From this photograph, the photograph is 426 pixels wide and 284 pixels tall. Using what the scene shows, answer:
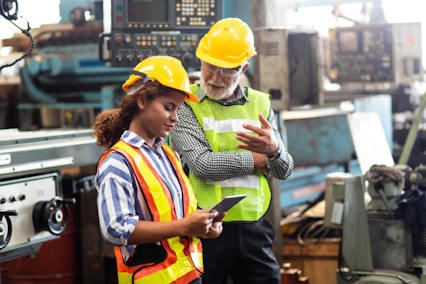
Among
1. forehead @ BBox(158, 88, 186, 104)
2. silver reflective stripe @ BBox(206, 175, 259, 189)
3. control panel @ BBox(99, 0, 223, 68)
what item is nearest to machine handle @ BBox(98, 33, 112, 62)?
control panel @ BBox(99, 0, 223, 68)

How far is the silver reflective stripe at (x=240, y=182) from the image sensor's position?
3178 millimetres

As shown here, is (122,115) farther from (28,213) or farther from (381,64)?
(381,64)

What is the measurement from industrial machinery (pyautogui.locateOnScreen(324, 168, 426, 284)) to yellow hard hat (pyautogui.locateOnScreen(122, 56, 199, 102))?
2074 mm

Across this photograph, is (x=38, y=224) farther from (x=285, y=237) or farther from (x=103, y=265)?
(x=285, y=237)

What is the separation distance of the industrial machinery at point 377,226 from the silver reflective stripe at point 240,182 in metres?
1.36

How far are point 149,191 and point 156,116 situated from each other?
0.23 meters

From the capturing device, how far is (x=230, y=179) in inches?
125

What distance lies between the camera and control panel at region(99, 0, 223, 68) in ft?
13.9

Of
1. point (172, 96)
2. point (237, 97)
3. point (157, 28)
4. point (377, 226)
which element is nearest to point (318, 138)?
point (377, 226)

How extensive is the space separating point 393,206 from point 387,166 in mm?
220

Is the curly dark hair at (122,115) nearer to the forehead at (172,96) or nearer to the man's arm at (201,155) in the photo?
the forehead at (172,96)

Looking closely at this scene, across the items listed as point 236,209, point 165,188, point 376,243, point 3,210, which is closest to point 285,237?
point 376,243

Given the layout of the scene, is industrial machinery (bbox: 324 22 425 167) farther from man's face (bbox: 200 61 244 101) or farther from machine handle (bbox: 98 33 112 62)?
man's face (bbox: 200 61 244 101)

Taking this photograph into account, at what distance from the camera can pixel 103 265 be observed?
5004 millimetres
